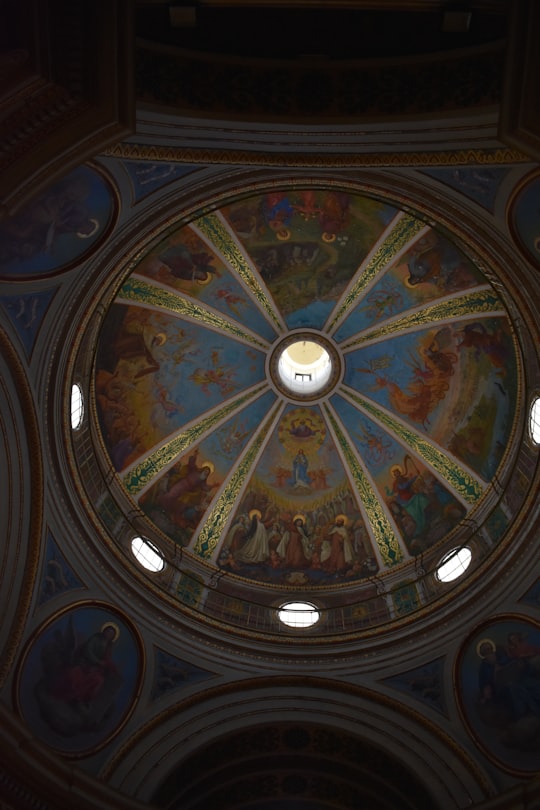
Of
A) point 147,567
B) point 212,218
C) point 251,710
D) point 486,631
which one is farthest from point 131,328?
point 486,631

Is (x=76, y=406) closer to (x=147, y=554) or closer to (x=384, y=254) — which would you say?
(x=147, y=554)

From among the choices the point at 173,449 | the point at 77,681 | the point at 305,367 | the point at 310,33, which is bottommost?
the point at 77,681

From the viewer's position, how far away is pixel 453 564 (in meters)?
16.1

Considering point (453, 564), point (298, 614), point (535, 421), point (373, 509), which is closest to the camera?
point (535, 421)

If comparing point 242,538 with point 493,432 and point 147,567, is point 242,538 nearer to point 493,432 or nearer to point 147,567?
point 147,567

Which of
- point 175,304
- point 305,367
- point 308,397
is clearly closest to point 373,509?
point 308,397

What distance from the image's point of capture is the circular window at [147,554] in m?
15.9

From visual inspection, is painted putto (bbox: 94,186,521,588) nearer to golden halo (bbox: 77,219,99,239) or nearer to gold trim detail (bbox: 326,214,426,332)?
gold trim detail (bbox: 326,214,426,332)

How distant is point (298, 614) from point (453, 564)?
124 inches

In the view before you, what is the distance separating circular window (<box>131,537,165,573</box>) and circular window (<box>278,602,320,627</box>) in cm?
253

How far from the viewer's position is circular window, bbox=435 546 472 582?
51.4 ft

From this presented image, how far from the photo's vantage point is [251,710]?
46.6 ft

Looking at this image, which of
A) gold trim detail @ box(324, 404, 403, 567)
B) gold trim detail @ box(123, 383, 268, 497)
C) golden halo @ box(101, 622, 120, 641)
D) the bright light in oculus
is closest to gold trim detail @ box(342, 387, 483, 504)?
the bright light in oculus

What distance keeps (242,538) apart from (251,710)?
4817 mm
